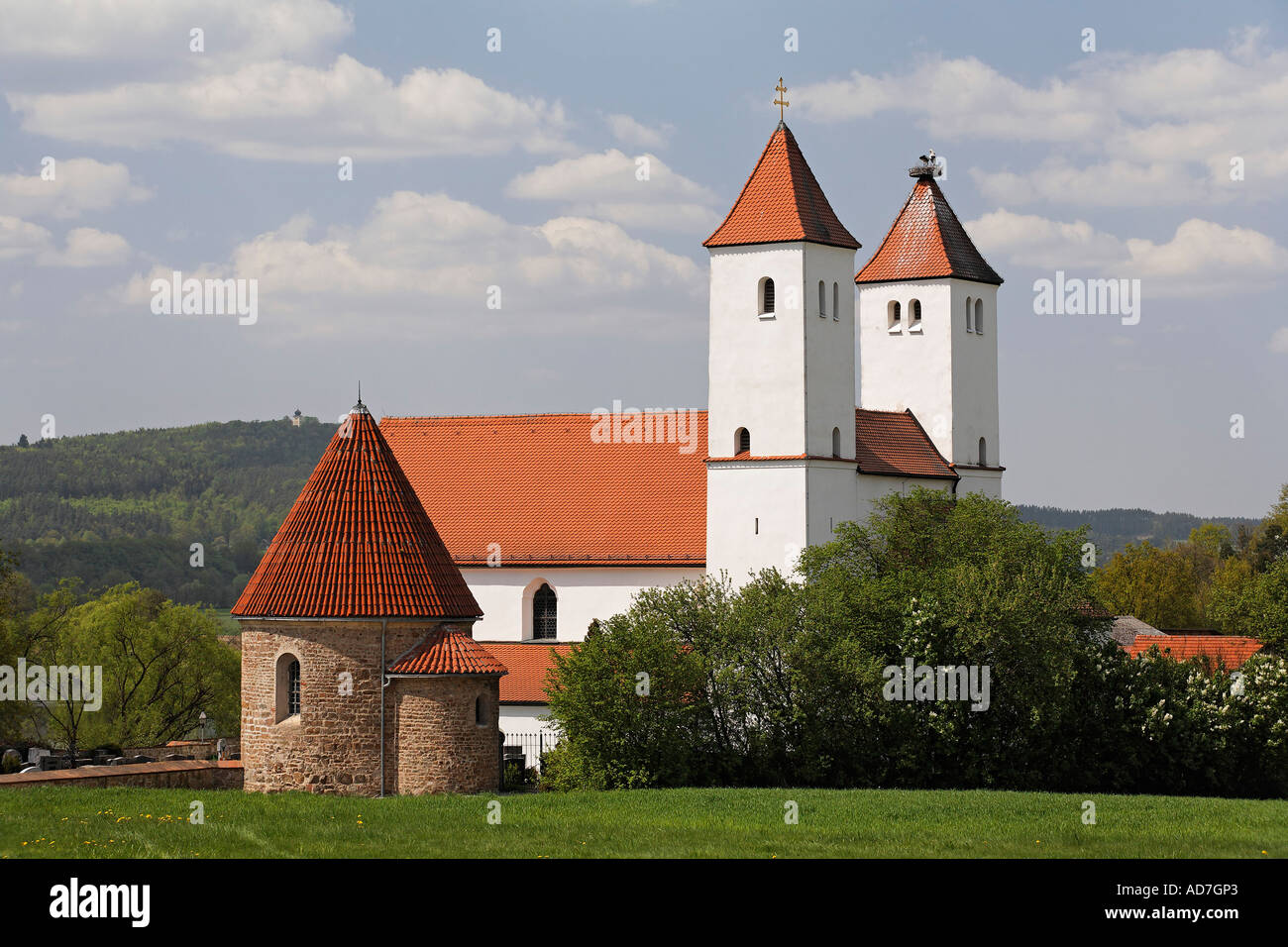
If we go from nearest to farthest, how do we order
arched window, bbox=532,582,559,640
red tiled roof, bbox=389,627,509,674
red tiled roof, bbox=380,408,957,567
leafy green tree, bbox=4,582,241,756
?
red tiled roof, bbox=389,627,509,674 → red tiled roof, bbox=380,408,957,567 → arched window, bbox=532,582,559,640 → leafy green tree, bbox=4,582,241,756

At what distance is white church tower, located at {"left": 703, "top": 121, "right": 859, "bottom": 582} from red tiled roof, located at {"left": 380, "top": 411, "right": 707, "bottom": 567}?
7.74 feet

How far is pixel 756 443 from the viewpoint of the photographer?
3900cm

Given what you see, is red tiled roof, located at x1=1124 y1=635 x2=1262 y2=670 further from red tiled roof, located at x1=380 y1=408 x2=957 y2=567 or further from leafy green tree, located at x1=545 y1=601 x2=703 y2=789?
leafy green tree, located at x1=545 y1=601 x2=703 y2=789

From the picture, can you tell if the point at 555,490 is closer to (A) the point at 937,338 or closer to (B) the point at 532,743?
(B) the point at 532,743

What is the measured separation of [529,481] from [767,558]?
889cm

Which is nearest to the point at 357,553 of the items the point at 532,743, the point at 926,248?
the point at 532,743

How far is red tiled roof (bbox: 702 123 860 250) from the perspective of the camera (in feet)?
129

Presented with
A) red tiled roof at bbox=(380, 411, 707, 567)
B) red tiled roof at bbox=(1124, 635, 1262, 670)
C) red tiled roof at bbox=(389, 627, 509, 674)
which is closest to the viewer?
red tiled roof at bbox=(389, 627, 509, 674)

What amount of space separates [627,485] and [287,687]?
13883mm

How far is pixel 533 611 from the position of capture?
43219 millimetres

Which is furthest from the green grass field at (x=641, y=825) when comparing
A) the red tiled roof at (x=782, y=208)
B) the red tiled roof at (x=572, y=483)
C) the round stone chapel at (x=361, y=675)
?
the red tiled roof at (x=782, y=208)

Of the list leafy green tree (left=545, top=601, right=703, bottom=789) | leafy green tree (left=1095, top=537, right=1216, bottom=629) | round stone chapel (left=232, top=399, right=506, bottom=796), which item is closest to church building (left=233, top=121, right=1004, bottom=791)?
round stone chapel (left=232, top=399, right=506, bottom=796)

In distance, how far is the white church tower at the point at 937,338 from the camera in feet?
148
